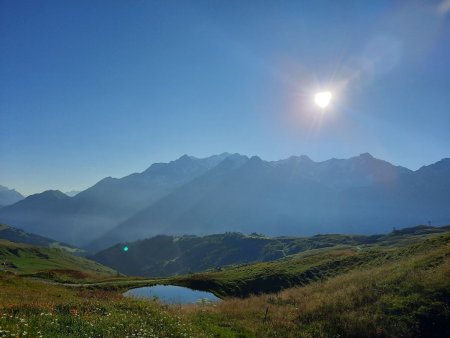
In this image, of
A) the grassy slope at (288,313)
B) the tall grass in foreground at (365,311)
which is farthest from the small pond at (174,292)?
the tall grass in foreground at (365,311)

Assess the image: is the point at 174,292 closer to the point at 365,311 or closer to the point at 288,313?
the point at 288,313

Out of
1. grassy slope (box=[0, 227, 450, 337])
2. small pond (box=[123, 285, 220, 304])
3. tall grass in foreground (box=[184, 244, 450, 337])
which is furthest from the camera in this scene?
small pond (box=[123, 285, 220, 304])

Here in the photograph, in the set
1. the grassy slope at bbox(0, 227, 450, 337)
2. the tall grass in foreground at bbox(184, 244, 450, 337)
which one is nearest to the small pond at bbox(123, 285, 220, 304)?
the grassy slope at bbox(0, 227, 450, 337)

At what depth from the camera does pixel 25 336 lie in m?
13.4

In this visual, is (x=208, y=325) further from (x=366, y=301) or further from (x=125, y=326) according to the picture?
(x=366, y=301)

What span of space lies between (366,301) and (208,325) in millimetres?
12686

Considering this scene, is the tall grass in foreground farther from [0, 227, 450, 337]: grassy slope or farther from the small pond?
the small pond

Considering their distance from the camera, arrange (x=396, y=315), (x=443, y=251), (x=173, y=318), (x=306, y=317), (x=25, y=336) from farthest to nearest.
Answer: (x=443, y=251) → (x=306, y=317) → (x=396, y=315) → (x=173, y=318) → (x=25, y=336)

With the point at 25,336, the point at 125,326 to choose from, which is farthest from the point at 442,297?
the point at 25,336

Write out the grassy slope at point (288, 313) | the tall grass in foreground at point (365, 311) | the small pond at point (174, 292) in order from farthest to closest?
the small pond at point (174, 292)
the tall grass in foreground at point (365, 311)
the grassy slope at point (288, 313)

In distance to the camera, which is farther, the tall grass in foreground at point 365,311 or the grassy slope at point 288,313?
the tall grass in foreground at point 365,311

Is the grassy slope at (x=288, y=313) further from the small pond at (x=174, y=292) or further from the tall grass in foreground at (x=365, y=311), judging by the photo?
the small pond at (x=174, y=292)

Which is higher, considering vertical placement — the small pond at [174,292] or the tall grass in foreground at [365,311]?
the tall grass in foreground at [365,311]

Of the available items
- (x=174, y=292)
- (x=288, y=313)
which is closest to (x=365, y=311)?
(x=288, y=313)
